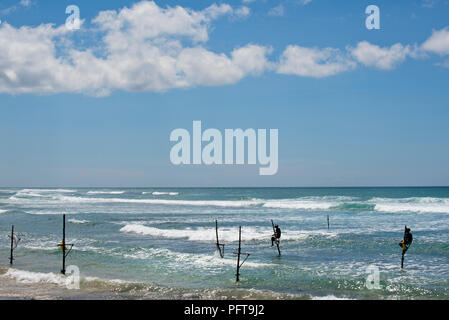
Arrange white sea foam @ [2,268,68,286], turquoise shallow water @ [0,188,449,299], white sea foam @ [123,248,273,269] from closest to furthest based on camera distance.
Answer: turquoise shallow water @ [0,188,449,299] → white sea foam @ [2,268,68,286] → white sea foam @ [123,248,273,269]

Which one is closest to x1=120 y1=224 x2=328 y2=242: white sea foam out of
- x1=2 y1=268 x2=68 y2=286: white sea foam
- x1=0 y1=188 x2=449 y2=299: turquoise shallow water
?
x1=0 y1=188 x2=449 y2=299: turquoise shallow water

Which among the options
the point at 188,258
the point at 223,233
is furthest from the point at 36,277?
the point at 223,233

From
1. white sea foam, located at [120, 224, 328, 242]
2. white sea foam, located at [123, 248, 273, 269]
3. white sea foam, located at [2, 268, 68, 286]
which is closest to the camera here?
white sea foam, located at [2, 268, 68, 286]

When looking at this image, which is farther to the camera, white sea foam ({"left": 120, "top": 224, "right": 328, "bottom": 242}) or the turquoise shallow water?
white sea foam ({"left": 120, "top": 224, "right": 328, "bottom": 242})

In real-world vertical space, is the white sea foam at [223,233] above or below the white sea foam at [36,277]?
above

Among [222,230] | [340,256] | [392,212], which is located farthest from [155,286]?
[392,212]

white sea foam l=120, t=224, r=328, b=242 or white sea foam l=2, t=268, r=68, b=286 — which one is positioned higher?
white sea foam l=120, t=224, r=328, b=242

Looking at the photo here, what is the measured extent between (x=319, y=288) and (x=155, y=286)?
248 inches

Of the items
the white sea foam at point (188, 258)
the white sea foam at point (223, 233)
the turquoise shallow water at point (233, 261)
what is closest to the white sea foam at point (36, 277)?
the turquoise shallow water at point (233, 261)

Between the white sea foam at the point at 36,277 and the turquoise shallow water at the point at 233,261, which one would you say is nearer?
the turquoise shallow water at the point at 233,261

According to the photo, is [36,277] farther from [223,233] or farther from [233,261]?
[223,233]

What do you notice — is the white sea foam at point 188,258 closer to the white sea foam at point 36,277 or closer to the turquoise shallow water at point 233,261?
the turquoise shallow water at point 233,261

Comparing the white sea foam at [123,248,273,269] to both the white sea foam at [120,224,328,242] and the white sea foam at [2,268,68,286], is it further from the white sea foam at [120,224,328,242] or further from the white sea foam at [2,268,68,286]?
the white sea foam at [120,224,328,242]
